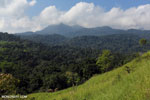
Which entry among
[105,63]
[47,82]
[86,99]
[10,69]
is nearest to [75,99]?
[86,99]

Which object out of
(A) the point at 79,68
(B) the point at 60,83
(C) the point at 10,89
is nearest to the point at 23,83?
(B) the point at 60,83

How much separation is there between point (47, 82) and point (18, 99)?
41.5 m

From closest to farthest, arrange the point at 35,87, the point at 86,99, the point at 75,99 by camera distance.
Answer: the point at 86,99, the point at 75,99, the point at 35,87

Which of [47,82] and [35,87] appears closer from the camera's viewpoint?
[47,82]

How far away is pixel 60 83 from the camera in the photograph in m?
47.3

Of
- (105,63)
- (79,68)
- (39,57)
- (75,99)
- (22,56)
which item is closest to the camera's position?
(75,99)

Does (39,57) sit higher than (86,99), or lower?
lower

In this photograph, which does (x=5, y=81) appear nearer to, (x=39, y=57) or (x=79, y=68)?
(x=79, y=68)

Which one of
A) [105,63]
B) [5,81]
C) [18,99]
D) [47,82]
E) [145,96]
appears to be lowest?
[47,82]

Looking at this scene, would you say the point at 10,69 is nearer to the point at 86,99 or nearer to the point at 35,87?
the point at 35,87

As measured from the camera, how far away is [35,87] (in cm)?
4847

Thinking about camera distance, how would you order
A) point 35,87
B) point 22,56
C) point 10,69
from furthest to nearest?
point 22,56
point 10,69
point 35,87

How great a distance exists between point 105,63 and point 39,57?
86530mm

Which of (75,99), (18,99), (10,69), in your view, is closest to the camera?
(75,99)
